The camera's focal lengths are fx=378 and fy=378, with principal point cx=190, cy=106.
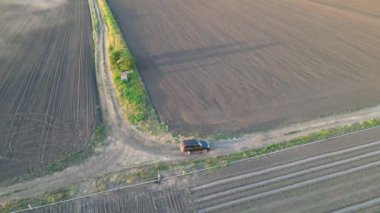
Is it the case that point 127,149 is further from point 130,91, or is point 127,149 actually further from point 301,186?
point 301,186

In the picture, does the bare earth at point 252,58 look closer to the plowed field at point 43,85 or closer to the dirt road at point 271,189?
the dirt road at point 271,189

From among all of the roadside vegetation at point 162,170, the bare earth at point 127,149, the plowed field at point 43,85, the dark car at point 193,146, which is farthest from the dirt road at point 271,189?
the plowed field at point 43,85

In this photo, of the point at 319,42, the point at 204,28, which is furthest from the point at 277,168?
the point at 204,28

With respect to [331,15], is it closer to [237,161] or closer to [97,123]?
[237,161]

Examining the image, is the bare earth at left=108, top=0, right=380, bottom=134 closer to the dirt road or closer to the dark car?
the dark car

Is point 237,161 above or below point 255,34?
below

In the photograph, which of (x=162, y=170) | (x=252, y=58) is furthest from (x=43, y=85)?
(x=252, y=58)
